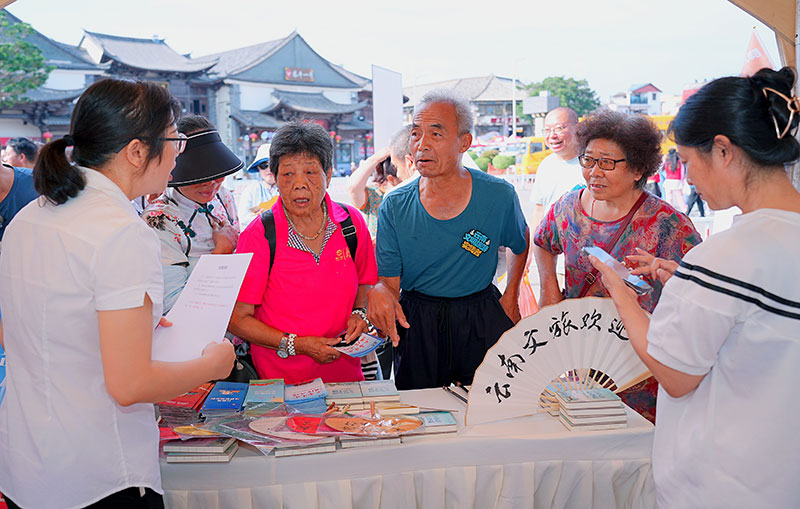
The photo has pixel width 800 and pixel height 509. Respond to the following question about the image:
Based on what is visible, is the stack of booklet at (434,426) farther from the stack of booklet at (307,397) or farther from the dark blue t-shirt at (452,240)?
the dark blue t-shirt at (452,240)

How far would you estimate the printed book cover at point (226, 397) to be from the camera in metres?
1.58

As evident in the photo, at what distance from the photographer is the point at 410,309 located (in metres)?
2.08

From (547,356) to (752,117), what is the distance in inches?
31.1

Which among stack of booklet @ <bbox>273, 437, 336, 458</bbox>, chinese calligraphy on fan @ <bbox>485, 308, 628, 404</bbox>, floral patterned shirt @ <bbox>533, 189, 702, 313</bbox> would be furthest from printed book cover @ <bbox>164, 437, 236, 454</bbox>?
floral patterned shirt @ <bbox>533, 189, 702, 313</bbox>

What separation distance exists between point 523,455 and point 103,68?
2257 centimetres

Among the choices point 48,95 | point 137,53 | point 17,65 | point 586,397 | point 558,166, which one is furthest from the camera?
point 137,53

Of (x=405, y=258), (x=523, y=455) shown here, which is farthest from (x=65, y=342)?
(x=405, y=258)

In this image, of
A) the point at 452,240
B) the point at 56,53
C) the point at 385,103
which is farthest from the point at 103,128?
the point at 56,53

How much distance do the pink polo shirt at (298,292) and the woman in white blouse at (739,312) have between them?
1036 mm

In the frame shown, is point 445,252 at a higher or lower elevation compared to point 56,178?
lower

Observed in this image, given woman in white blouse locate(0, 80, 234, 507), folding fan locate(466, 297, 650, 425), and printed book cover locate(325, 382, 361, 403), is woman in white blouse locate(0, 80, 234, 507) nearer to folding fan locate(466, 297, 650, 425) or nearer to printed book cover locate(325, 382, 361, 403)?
printed book cover locate(325, 382, 361, 403)

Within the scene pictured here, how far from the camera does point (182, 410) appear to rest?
5.20 feet

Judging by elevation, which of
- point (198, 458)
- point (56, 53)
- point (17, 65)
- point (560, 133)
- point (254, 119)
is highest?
point (56, 53)

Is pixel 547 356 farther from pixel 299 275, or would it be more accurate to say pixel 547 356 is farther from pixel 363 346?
pixel 299 275
